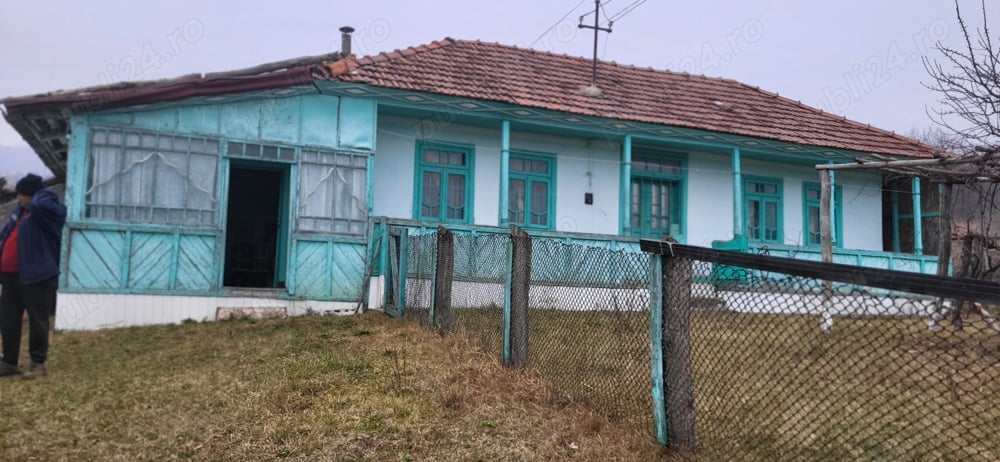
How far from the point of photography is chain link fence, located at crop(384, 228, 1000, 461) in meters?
2.33

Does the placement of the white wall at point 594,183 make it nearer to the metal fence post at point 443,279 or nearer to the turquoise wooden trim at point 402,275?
the turquoise wooden trim at point 402,275

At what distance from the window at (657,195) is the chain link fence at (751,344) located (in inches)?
332

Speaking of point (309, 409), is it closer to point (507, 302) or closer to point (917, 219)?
point (507, 302)

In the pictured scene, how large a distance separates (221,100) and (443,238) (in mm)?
5049

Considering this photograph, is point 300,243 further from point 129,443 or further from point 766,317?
point 766,317

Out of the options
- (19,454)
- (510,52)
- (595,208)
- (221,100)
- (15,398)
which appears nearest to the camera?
(19,454)

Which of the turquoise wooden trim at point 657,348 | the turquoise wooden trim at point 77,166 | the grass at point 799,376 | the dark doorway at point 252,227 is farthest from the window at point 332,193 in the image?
the turquoise wooden trim at point 657,348

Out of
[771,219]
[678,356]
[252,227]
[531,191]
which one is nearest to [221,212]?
[531,191]

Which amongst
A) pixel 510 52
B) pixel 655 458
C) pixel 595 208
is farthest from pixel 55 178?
pixel 655 458

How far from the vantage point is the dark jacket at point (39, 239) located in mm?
5922

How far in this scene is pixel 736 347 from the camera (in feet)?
10.6

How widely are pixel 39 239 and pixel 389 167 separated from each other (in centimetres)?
617

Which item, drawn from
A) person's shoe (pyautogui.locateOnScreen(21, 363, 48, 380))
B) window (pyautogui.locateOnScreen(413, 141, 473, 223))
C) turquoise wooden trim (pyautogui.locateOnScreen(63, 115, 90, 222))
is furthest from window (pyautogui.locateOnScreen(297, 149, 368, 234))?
person's shoe (pyautogui.locateOnScreen(21, 363, 48, 380))

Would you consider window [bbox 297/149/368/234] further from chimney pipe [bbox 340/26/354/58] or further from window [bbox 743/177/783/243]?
window [bbox 743/177/783/243]
